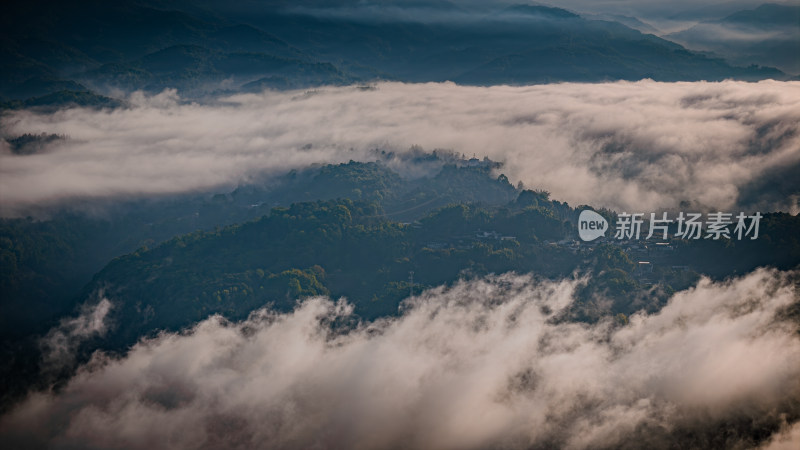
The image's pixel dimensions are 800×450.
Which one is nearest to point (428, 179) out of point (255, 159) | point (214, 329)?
point (255, 159)

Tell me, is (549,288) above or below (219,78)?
below

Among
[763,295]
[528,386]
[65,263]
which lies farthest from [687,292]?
[65,263]

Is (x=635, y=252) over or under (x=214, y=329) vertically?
over

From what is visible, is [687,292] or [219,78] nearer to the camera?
[687,292]

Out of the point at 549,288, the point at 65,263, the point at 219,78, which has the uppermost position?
the point at 219,78

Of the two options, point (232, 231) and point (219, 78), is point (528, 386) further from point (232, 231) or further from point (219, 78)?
point (219, 78)

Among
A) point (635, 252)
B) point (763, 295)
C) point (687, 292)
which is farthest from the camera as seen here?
point (635, 252)

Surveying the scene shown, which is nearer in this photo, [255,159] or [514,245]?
[514,245]

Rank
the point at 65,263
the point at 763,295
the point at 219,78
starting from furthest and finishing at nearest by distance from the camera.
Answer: the point at 219,78 < the point at 65,263 < the point at 763,295

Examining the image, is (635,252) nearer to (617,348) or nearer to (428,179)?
(617,348)
